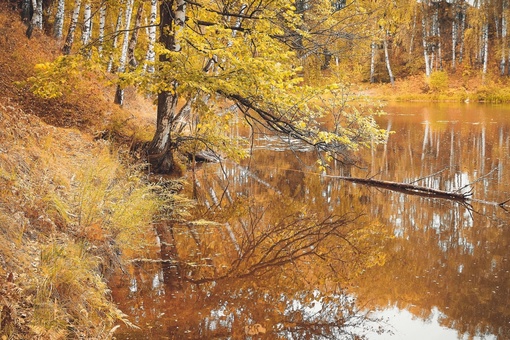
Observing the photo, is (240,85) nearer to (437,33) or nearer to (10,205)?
(10,205)

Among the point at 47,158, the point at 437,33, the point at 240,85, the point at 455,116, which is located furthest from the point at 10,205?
the point at 437,33

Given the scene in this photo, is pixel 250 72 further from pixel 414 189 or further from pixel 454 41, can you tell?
pixel 454 41

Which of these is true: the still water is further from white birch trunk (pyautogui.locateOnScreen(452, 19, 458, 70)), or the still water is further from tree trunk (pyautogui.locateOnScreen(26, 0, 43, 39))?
white birch trunk (pyautogui.locateOnScreen(452, 19, 458, 70))

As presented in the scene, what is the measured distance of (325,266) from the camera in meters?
6.81

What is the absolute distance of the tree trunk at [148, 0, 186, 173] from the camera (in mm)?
10172

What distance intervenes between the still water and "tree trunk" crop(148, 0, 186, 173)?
3.03 ft

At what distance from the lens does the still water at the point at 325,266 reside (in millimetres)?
5215

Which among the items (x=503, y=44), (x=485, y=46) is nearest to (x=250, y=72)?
(x=485, y=46)

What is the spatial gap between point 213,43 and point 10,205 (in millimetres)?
5306

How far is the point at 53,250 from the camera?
→ 14.6 feet

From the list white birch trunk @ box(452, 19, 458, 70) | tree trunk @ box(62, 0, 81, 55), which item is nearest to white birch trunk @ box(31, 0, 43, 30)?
tree trunk @ box(62, 0, 81, 55)

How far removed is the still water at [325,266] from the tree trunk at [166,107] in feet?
3.03

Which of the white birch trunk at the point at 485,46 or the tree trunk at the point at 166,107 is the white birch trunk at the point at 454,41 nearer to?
the white birch trunk at the point at 485,46

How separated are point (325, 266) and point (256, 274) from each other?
3.41 ft
